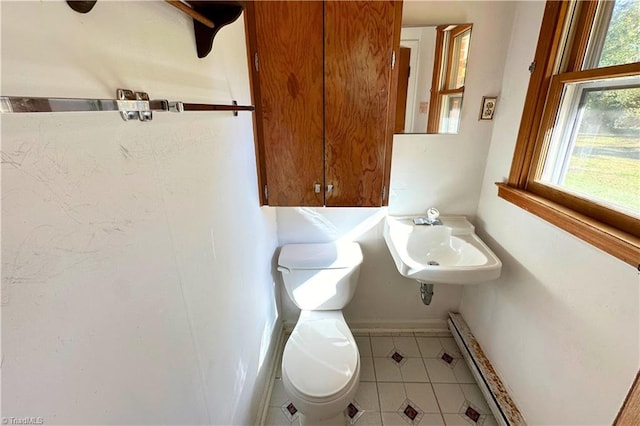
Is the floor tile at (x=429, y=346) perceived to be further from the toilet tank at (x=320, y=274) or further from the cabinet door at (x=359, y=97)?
the cabinet door at (x=359, y=97)

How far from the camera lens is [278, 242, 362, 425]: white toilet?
114 centimetres

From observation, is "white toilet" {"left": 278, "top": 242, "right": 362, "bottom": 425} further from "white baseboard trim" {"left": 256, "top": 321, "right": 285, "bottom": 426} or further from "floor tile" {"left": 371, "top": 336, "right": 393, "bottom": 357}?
"floor tile" {"left": 371, "top": 336, "right": 393, "bottom": 357}

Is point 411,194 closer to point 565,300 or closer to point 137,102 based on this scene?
point 565,300

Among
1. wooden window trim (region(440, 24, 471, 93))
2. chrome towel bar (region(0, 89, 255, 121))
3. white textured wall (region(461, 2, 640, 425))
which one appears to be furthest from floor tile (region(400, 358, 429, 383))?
chrome towel bar (region(0, 89, 255, 121))

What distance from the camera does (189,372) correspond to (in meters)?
0.74

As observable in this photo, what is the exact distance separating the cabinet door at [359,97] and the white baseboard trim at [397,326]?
3.24 ft

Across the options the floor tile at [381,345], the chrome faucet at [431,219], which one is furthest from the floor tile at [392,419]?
the chrome faucet at [431,219]

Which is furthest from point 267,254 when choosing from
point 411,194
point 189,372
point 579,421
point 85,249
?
point 579,421

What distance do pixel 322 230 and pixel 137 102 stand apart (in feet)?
4.15

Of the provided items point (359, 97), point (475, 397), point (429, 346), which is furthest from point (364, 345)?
point (359, 97)

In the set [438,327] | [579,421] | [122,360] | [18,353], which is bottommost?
[438,327]

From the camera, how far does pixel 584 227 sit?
0.91 meters

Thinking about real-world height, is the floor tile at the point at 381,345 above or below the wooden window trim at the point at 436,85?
below

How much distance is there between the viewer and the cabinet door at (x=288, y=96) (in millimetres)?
1127
